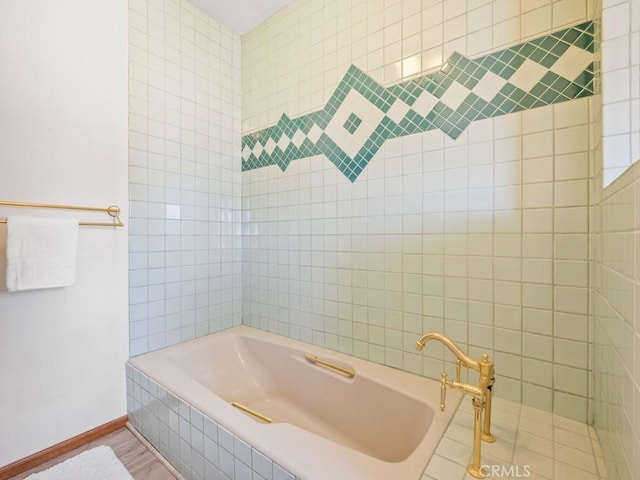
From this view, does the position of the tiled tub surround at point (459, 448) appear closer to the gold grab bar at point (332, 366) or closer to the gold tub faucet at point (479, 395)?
the gold tub faucet at point (479, 395)

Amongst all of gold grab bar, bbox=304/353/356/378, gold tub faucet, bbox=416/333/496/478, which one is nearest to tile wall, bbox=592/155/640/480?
gold tub faucet, bbox=416/333/496/478

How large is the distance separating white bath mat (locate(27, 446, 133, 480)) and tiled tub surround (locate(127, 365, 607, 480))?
18 cm

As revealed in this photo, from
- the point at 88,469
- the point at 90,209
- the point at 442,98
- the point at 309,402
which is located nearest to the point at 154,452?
the point at 88,469

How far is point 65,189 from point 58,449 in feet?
4.23

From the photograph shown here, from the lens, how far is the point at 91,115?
1.51 meters

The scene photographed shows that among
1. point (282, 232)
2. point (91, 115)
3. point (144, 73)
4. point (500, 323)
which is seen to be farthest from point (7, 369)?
point (500, 323)

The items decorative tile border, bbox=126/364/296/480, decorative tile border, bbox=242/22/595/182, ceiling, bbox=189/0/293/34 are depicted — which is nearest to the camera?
decorative tile border, bbox=126/364/296/480

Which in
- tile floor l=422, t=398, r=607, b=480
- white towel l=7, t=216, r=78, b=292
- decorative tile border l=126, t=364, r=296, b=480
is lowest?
decorative tile border l=126, t=364, r=296, b=480

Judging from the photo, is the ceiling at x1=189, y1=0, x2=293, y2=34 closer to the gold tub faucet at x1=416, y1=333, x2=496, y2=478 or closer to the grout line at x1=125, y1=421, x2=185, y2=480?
the gold tub faucet at x1=416, y1=333, x2=496, y2=478

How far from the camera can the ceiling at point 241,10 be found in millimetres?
1905

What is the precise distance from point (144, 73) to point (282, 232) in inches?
50.3

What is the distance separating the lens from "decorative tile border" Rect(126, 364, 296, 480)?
964mm

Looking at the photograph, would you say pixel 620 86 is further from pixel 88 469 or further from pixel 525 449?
pixel 88 469

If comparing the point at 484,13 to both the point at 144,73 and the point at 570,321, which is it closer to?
the point at 570,321
